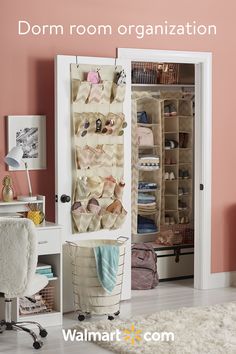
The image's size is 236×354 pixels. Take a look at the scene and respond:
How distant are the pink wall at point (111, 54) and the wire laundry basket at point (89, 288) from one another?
47 centimetres

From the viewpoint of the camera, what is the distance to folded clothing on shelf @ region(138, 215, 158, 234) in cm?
749

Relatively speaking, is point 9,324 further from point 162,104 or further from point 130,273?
point 162,104

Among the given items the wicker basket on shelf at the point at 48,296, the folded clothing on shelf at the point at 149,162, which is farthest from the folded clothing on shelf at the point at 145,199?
the wicker basket on shelf at the point at 48,296

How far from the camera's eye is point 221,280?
699 cm

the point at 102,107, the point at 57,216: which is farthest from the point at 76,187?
the point at 102,107

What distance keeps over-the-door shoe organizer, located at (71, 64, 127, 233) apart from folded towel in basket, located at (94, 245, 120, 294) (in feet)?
1.36

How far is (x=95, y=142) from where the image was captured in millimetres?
6102

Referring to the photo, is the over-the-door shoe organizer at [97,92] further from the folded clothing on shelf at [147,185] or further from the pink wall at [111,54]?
the folded clothing on shelf at [147,185]

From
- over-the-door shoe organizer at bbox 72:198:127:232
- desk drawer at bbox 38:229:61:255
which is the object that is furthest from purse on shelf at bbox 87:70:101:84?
desk drawer at bbox 38:229:61:255

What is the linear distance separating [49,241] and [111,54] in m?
1.71

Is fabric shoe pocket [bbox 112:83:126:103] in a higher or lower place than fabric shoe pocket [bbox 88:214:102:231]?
higher

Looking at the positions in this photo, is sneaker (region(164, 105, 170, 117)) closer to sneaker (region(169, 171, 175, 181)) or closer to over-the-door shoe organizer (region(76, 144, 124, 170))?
sneaker (region(169, 171, 175, 181))

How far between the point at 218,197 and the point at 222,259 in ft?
1.90

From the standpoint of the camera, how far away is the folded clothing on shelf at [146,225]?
7491 millimetres
